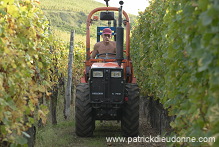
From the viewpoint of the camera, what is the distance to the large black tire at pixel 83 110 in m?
8.68

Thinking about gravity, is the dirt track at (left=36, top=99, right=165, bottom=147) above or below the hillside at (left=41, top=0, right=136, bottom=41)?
below

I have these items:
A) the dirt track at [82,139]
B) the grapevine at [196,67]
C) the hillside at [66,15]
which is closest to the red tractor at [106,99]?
the dirt track at [82,139]

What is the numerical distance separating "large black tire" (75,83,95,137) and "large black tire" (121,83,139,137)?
0.70 metres

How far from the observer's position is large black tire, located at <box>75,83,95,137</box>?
342 inches

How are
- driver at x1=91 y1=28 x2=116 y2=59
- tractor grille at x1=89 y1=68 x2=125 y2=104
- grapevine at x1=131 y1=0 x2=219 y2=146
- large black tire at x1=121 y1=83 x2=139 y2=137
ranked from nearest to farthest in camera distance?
grapevine at x1=131 y1=0 x2=219 y2=146 < tractor grille at x1=89 y1=68 x2=125 y2=104 < large black tire at x1=121 y1=83 x2=139 y2=137 < driver at x1=91 y1=28 x2=116 y2=59

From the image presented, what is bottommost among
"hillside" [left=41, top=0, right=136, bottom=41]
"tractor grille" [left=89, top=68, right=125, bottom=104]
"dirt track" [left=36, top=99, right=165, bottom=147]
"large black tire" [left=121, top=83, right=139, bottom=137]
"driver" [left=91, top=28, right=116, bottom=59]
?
"dirt track" [left=36, top=99, right=165, bottom=147]

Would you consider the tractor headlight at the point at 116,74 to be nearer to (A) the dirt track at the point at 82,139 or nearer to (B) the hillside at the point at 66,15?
(A) the dirt track at the point at 82,139

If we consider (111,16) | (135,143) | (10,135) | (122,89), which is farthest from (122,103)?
(10,135)

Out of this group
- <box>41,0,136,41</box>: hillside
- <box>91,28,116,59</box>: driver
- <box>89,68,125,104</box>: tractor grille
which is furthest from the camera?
<box>41,0,136,41</box>: hillside

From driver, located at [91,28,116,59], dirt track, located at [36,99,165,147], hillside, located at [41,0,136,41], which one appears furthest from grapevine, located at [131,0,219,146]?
hillside, located at [41,0,136,41]

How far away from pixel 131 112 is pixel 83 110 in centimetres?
97

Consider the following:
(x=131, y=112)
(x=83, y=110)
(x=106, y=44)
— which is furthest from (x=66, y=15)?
(x=131, y=112)

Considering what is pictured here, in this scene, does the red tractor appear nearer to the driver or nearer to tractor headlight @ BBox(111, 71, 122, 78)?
tractor headlight @ BBox(111, 71, 122, 78)

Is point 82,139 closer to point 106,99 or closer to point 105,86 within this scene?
point 106,99
